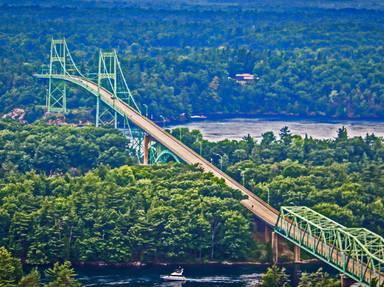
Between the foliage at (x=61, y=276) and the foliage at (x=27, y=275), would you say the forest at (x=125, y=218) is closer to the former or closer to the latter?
the foliage at (x=27, y=275)

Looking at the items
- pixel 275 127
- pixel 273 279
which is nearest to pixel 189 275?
pixel 273 279

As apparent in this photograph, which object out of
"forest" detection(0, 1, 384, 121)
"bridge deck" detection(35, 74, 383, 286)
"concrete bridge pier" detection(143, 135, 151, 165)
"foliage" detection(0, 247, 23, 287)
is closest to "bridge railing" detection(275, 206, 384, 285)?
"bridge deck" detection(35, 74, 383, 286)

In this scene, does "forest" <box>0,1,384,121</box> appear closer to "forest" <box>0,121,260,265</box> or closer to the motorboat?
"forest" <box>0,121,260,265</box>

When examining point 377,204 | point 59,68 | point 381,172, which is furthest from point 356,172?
point 59,68

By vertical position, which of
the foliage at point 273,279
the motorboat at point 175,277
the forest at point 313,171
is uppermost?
the forest at point 313,171

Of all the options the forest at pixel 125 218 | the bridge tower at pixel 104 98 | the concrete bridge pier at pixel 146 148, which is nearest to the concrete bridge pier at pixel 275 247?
the forest at pixel 125 218
